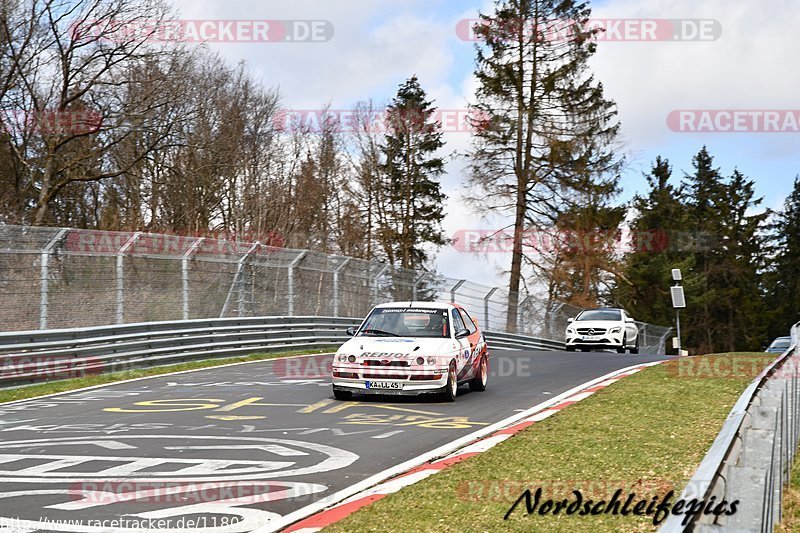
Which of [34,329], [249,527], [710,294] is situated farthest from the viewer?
[710,294]

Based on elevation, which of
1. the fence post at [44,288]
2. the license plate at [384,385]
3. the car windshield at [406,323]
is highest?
the fence post at [44,288]

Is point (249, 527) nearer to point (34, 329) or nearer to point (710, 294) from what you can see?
point (34, 329)

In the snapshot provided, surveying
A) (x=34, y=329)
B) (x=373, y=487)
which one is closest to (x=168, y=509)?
(x=373, y=487)

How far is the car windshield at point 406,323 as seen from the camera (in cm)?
1351

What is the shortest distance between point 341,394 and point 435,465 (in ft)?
17.3

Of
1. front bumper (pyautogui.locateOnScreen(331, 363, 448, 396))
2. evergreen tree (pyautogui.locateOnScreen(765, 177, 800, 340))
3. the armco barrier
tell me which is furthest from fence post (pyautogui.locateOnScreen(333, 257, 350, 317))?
evergreen tree (pyautogui.locateOnScreen(765, 177, 800, 340))

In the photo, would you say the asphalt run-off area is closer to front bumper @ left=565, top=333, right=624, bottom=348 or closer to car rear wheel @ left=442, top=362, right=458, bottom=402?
car rear wheel @ left=442, top=362, right=458, bottom=402

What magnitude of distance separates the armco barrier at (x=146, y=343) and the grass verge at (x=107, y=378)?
0.62ft

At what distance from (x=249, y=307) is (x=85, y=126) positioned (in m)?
10.6

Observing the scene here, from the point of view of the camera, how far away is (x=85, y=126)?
29984mm

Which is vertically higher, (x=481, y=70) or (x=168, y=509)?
(x=481, y=70)

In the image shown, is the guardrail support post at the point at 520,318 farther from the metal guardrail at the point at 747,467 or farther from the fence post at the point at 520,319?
the metal guardrail at the point at 747,467

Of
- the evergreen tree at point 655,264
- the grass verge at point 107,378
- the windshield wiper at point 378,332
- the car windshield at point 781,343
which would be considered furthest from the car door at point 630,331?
the evergreen tree at point 655,264

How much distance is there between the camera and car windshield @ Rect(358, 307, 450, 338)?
13.5 meters
